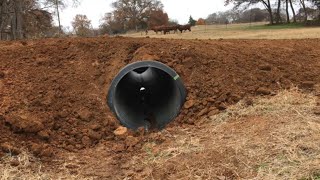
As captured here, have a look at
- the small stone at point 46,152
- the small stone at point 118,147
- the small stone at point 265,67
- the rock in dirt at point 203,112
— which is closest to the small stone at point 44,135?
the small stone at point 46,152

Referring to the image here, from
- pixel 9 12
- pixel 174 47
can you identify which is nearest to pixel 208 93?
pixel 174 47

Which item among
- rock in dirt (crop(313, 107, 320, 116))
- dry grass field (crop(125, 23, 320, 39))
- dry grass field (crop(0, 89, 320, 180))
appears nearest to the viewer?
dry grass field (crop(0, 89, 320, 180))

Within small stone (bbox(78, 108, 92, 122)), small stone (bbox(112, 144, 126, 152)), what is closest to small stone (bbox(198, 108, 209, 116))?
small stone (bbox(112, 144, 126, 152))

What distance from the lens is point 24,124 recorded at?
6141mm

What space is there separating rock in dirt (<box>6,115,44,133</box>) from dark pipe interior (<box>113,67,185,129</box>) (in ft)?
4.54

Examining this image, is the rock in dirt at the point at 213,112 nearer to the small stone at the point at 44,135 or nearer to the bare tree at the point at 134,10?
the small stone at the point at 44,135

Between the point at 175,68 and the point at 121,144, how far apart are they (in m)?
2.18

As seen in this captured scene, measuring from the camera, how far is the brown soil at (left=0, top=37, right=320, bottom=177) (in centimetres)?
625

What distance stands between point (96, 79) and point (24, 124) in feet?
6.33

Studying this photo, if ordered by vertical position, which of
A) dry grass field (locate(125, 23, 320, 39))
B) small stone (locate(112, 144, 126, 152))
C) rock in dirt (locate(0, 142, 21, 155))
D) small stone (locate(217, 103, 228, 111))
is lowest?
small stone (locate(112, 144, 126, 152))

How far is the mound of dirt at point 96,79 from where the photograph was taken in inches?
252

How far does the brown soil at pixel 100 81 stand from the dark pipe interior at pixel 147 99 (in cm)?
33

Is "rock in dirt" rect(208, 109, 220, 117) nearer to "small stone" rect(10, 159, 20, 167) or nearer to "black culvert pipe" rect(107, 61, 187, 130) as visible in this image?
"black culvert pipe" rect(107, 61, 187, 130)

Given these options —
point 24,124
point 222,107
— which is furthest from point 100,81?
point 222,107
